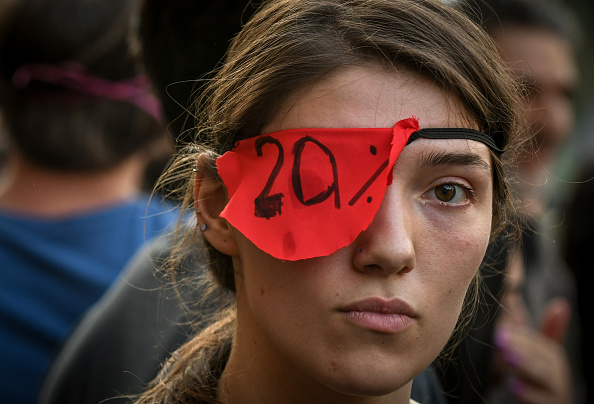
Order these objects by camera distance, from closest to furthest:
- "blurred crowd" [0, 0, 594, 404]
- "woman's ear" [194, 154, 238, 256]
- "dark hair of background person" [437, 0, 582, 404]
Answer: "woman's ear" [194, 154, 238, 256]
"blurred crowd" [0, 0, 594, 404]
"dark hair of background person" [437, 0, 582, 404]

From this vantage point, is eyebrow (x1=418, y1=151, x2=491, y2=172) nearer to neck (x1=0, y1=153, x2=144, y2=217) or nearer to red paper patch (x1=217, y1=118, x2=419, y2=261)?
red paper patch (x1=217, y1=118, x2=419, y2=261)

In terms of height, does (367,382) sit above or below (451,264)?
below

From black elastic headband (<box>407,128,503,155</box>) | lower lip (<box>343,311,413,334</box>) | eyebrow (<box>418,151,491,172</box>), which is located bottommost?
lower lip (<box>343,311,413,334</box>)

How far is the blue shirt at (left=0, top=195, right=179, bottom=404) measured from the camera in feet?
8.94

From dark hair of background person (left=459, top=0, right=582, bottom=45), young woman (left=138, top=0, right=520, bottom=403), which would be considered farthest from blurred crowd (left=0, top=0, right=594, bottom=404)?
young woman (left=138, top=0, right=520, bottom=403)

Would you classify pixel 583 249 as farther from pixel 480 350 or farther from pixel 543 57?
pixel 480 350

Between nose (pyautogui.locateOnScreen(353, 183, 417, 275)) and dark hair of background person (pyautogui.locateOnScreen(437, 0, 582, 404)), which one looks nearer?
nose (pyautogui.locateOnScreen(353, 183, 417, 275))

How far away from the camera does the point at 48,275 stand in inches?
111

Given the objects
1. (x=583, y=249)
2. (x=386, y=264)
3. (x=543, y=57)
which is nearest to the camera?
(x=386, y=264)

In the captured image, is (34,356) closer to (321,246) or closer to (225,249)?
(225,249)

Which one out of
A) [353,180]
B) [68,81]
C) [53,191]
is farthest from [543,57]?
[353,180]

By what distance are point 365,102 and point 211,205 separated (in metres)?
0.49

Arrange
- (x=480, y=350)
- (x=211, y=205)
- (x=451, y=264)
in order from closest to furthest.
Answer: (x=451, y=264) → (x=211, y=205) → (x=480, y=350)

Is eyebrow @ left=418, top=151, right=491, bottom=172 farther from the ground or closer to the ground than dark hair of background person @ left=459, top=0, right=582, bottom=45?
→ closer to the ground
